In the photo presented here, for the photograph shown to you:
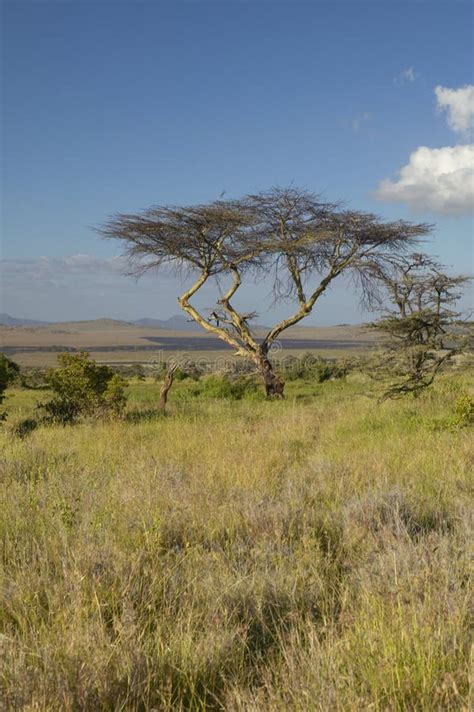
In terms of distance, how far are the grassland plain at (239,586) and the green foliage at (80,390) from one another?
5.52 meters

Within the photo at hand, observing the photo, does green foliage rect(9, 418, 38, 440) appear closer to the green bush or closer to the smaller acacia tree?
the smaller acacia tree

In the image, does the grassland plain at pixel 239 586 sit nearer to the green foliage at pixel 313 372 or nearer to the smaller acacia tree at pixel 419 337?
the smaller acacia tree at pixel 419 337

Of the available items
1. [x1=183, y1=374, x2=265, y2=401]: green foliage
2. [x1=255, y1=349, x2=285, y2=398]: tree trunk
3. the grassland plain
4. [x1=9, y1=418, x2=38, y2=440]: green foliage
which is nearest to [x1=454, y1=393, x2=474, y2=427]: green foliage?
the grassland plain

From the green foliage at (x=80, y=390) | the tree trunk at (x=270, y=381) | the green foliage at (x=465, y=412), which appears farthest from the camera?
the tree trunk at (x=270, y=381)

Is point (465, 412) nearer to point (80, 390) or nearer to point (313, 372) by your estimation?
point (80, 390)

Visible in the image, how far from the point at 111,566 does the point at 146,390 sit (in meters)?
19.4

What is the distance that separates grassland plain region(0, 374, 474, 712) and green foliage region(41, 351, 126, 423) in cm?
552

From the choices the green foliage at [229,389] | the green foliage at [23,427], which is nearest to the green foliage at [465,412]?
the green foliage at [23,427]

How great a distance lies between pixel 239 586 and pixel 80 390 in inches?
413

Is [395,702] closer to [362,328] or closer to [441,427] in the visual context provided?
[441,427]

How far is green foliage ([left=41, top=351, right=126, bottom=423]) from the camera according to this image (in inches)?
510

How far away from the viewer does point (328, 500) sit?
210 inches

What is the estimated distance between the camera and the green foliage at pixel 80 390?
42.5ft

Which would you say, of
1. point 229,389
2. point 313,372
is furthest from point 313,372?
point 229,389
